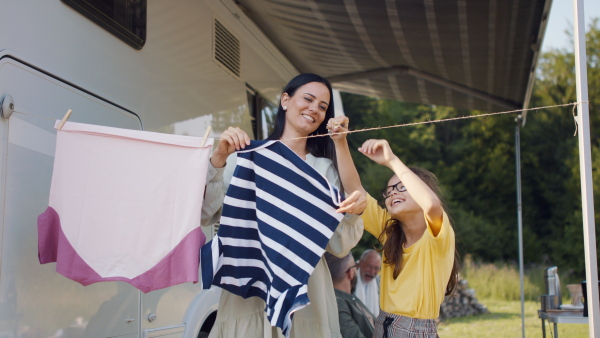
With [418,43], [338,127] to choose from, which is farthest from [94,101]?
[418,43]

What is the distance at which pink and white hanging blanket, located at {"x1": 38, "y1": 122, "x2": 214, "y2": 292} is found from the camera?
2123 mm

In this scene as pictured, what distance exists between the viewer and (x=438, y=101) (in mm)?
7043

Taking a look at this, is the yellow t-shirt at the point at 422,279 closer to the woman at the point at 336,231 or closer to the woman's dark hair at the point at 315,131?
the woman at the point at 336,231

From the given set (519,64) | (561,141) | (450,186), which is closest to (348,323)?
(519,64)

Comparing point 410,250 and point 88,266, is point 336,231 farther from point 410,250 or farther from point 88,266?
point 88,266

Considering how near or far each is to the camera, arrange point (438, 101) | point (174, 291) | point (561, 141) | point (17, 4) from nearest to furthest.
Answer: point (17, 4) → point (174, 291) → point (438, 101) → point (561, 141)

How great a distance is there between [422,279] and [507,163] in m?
19.0

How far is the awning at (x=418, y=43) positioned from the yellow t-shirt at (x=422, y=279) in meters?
2.04

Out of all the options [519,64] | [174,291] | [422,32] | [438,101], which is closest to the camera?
[174,291]

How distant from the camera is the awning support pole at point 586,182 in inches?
86.5

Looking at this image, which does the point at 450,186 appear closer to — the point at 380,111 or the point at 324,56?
the point at 380,111

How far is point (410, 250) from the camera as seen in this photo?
8.32 ft

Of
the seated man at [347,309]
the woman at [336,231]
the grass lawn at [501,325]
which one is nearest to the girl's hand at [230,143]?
the woman at [336,231]

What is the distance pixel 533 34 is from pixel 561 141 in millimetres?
16640
